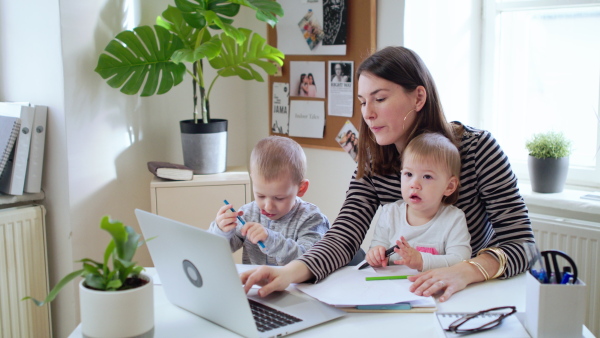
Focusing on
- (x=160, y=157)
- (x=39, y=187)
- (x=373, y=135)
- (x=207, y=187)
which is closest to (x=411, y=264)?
(x=373, y=135)

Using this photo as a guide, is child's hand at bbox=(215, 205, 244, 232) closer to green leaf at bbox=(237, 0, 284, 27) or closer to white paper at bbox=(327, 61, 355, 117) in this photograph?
green leaf at bbox=(237, 0, 284, 27)

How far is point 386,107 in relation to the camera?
1620 mm

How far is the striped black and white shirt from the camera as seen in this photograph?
1479mm

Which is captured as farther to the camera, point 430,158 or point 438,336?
point 430,158

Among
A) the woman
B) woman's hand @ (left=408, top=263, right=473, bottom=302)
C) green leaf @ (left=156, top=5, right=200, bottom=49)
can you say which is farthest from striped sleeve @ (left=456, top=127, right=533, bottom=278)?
green leaf @ (left=156, top=5, right=200, bottom=49)

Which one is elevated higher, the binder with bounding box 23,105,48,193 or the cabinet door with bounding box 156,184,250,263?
the binder with bounding box 23,105,48,193

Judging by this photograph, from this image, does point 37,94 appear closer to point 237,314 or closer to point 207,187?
point 207,187

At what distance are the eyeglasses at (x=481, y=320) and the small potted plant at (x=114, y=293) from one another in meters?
0.56

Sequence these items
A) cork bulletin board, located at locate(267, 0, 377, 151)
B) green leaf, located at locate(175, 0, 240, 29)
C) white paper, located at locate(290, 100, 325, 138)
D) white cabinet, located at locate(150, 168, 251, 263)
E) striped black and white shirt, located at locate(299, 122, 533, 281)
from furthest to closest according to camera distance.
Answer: white paper, located at locate(290, 100, 325, 138) → cork bulletin board, located at locate(267, 0, 377, 151) → white cabinet, located at locate(150, 168, 251, 263) → green leaf, located at locate(175, 0, 240, 29) → striped black and white shirt, located at locate(299, 122, 533, 281)

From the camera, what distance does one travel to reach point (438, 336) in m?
1.12

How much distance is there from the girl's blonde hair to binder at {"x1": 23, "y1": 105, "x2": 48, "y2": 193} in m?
1.37

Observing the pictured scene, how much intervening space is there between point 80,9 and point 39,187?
0.67 metres

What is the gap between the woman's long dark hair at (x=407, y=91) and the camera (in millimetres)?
1620

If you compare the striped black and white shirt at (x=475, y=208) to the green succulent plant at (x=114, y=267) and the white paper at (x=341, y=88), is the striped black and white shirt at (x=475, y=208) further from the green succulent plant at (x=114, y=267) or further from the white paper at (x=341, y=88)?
the white paper at (x=341, y=88)
